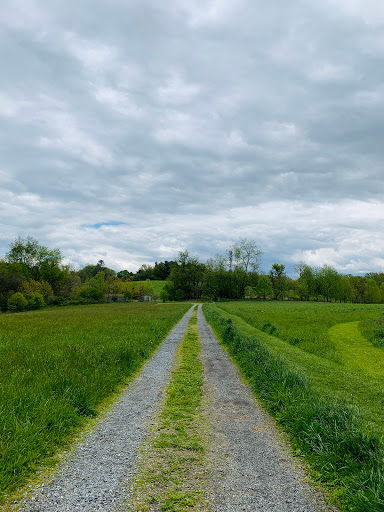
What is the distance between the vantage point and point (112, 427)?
606 centimetres

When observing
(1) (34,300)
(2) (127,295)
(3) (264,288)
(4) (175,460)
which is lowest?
(1) (34,300)

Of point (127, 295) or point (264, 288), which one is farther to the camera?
point (127, 295)

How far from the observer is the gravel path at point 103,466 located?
12.3ft

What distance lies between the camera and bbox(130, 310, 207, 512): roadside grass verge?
3.81 metres

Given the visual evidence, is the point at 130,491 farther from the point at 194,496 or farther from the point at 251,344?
the point at 251,344

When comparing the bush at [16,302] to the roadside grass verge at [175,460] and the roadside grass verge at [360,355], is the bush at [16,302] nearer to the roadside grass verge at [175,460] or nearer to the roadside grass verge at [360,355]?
the roadside grass verge at [360,355]

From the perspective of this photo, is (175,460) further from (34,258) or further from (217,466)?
(34,258)

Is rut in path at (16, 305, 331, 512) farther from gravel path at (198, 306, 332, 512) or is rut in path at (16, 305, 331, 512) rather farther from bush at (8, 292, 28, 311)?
bush at (8, 292, 28, 311)

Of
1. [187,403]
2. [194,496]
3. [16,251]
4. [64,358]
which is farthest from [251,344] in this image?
[16,251]

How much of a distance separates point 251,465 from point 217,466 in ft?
1.70

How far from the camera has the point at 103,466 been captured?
15.0ft

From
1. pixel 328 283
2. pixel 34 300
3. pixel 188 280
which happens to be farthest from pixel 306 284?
pixel 34 300

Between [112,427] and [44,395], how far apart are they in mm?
1697

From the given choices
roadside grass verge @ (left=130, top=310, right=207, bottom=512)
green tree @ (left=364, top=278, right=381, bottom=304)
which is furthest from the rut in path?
green tree @ (left=364, top=278, right=381, bottom=304)
